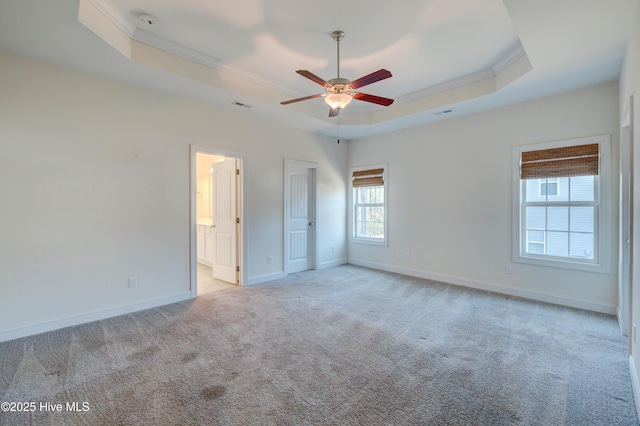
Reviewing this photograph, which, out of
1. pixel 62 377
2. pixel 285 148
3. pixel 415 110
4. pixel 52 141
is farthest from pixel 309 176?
pixel 62 377

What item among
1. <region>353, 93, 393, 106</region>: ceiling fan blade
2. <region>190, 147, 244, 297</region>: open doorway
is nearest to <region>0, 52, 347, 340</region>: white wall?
<region>190, 147, 244, 297</region>: open doorway

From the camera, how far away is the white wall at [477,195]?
3619 mm

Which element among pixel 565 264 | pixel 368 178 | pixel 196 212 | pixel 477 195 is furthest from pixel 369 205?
pixel 196 212

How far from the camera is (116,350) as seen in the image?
8.73 feet

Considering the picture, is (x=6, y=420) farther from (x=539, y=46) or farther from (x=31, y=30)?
(x=539, y=46)

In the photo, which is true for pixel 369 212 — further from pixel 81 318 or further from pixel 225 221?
pixel 81 318

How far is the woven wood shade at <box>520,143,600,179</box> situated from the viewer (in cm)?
360

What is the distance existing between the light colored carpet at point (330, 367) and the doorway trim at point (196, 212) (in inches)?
25.0

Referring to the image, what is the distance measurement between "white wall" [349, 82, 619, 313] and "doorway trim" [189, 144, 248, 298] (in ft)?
8.72

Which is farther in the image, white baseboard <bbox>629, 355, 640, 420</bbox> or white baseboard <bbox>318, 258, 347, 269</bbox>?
white baseboard <bbox>318, 258, 347, 269</bbox>

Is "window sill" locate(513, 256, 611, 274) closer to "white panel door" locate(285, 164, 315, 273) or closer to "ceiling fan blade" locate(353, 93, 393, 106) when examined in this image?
"ceiling fan blade" locate(353, 93, 393, 106)

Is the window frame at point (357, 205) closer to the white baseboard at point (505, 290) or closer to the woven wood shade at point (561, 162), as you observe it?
the white baseboard at point (505, 290)

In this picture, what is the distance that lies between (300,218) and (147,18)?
12.4 feet

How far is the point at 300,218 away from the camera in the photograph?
5734mm
